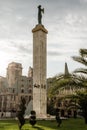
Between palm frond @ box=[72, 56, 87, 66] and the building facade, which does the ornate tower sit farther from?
the building facade

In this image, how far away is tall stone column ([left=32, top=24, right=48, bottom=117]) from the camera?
4600cm

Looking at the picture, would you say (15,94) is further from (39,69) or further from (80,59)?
(80,59)

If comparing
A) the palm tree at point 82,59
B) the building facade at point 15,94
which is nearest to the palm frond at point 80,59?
the palm tree at point 82,59

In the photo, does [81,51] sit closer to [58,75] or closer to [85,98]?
[58,75]

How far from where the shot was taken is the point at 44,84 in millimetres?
47344

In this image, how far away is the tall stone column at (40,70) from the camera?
151ft

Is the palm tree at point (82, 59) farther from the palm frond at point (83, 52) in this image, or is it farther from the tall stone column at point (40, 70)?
the tall stone column at point (40, 70)

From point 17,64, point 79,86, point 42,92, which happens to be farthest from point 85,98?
point 17,64

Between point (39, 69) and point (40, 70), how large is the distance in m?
0.25

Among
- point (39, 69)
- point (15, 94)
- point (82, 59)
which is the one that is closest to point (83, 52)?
point (82, 59)

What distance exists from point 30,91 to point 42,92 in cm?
4776

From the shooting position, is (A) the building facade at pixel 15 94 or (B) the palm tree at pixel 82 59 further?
(A) the building facade at pixel 15 94

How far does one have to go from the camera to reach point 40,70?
46875 mm

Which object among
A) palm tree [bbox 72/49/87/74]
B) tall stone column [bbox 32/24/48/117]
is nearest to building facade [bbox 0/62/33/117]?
tall stone column [bbox 32/24/48/117]
